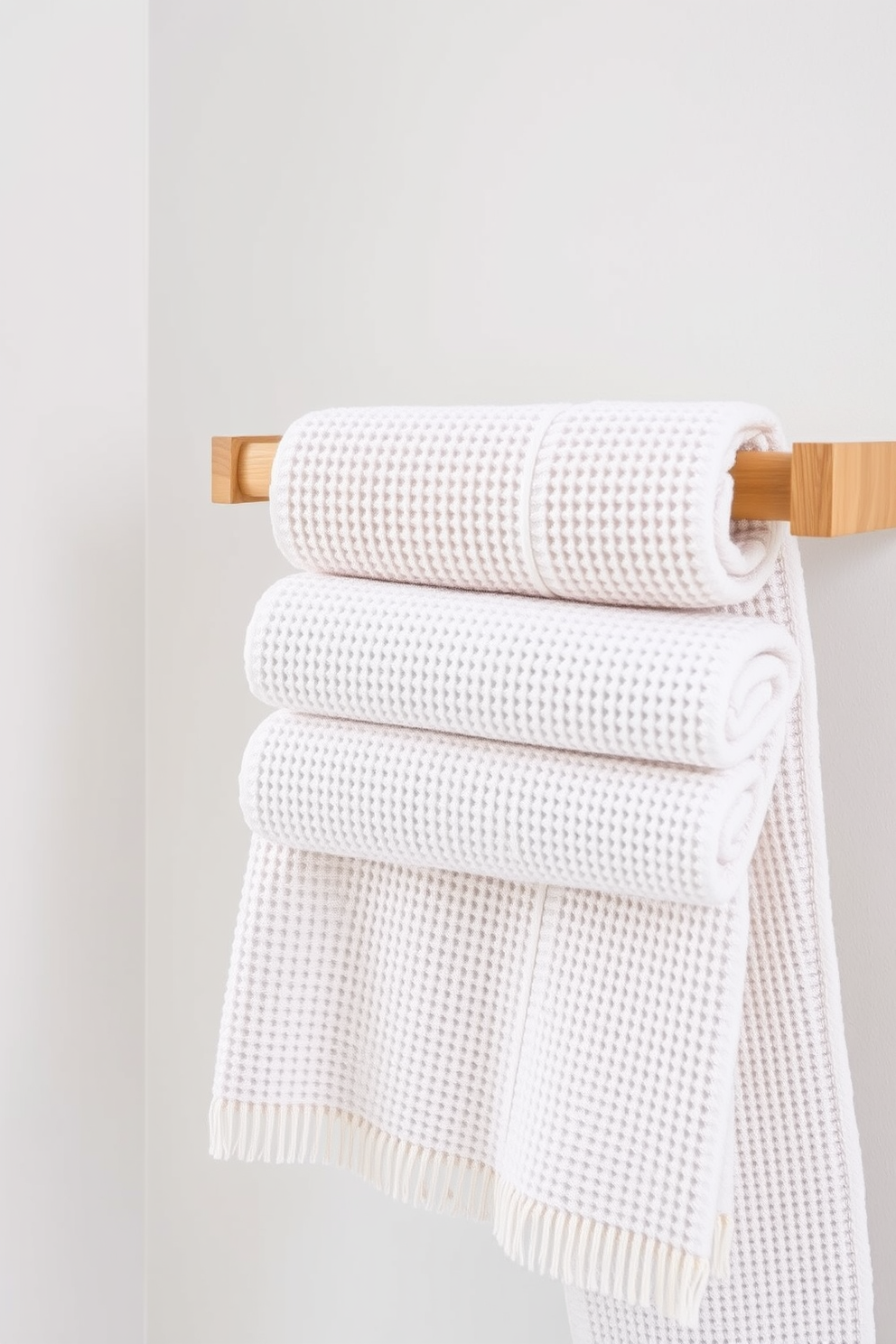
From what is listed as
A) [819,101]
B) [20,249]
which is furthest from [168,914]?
[819,101]

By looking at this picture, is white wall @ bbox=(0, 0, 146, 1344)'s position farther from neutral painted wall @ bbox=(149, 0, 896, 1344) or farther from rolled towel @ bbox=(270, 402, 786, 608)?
rolled towel @ bbox=(270, 402, 786, 608)

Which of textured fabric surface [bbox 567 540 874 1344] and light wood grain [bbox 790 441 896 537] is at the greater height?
light wood grain [bbox 790 441 896 537]

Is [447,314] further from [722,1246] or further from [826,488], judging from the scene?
[722,1246]

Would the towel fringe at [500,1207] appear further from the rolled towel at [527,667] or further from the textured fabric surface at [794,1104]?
the rolled towel at [527,667]

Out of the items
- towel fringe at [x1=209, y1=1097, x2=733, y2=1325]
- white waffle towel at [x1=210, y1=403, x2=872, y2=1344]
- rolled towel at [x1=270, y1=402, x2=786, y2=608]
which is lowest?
towel fringe at [x1=209, y1=1097, x2=733, y2=1325]

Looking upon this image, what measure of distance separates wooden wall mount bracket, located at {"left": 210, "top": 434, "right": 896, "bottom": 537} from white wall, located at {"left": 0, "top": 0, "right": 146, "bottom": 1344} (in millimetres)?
540

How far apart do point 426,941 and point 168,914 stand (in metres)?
0.42

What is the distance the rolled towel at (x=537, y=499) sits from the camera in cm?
53

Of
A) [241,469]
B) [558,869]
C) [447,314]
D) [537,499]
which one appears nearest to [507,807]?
[558,869]

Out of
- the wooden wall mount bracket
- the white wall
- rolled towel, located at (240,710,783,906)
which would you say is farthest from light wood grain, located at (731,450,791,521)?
the white wall

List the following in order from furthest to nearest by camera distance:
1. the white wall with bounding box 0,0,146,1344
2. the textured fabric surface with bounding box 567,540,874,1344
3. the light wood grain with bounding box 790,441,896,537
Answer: the white wall with bounding box 0,0,146,1344, the textured fabric surface with bounding box 567,540,874,1344, the light wood grain with bounding box 790,441,896,537

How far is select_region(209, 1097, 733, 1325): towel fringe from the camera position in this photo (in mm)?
562

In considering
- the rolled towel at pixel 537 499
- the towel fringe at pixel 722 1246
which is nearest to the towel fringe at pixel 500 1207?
the towel fringe at pixel 722 1246

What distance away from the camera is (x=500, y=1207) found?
0.62 m
